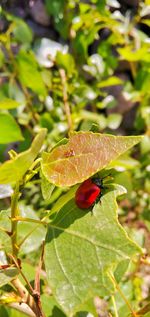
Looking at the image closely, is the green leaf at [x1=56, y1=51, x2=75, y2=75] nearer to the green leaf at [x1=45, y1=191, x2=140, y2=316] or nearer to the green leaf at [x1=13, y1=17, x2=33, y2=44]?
the green leaf at [x1=13, y1=17, x2=33, y2=44]

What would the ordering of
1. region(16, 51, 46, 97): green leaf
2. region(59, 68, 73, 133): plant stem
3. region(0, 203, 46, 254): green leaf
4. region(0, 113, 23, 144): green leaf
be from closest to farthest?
1. region(0, 203, 46, 254): green leaf
2. region(0, 113, 23, 144): green leaf
3. region(16, 51, 46, 97): green leaf
4. region(59, 68, 73, 133): plant stem

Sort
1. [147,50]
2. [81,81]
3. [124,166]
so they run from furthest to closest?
[81,81] → [147,50] → [124,166]

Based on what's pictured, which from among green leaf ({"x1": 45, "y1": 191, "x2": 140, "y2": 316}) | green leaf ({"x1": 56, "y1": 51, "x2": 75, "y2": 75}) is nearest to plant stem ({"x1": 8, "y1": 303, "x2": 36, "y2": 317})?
green leaf ({"x1": 45, "y1": 191, "x2": 140, "y2": 316})

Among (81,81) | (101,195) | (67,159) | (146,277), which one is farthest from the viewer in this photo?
(146,277)

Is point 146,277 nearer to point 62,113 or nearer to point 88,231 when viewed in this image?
point 62,113

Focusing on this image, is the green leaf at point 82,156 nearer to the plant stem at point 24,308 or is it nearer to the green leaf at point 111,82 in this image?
the plant stem at point 24,308

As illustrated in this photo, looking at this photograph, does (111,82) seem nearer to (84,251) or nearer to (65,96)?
(65,96)

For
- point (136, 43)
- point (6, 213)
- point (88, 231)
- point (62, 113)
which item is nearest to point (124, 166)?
point (62, 113)
